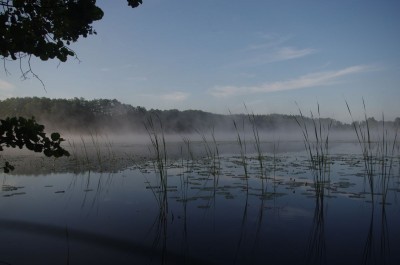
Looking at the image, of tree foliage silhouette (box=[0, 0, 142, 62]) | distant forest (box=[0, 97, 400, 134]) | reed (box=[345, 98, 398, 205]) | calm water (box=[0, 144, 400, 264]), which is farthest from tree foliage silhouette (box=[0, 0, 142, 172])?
distant forest (box=[0, 97, 400, 134])

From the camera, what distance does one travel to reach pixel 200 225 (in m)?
4.97

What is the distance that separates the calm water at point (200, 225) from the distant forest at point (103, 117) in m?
42.4

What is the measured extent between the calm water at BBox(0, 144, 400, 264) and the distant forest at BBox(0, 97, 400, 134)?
42.4m

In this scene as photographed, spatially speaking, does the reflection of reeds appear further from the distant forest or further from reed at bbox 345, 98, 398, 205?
the distant forest

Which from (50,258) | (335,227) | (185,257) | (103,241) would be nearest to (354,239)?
(335,227)

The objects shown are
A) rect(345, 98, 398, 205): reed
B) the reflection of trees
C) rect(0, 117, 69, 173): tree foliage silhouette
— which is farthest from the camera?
rect(345, 98, 398, 205): reed

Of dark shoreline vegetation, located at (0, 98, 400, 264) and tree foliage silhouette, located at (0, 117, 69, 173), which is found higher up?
tree foliage silhouette, located at (0, 117, 69, 173)

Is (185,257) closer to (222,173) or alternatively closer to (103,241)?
(103,241)

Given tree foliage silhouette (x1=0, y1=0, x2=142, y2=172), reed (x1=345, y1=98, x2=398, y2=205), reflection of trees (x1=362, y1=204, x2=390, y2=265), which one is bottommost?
reflection of trees (x1=362, y1=204, x2=390, y2=265)

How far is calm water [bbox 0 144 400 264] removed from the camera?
3.74m

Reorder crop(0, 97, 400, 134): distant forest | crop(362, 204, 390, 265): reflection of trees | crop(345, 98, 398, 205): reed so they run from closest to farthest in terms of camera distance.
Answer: crop(362, 204, 390, 265): reflection of trees → crop(345, 98, 398, 205): reed → crop(0, 97, 400, 134): distant forest

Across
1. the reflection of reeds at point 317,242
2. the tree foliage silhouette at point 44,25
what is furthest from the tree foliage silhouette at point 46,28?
the reflection of reeds at point 317,242

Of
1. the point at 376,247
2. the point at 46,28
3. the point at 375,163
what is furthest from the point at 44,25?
the point at 375,163

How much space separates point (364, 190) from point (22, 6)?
8285mm
